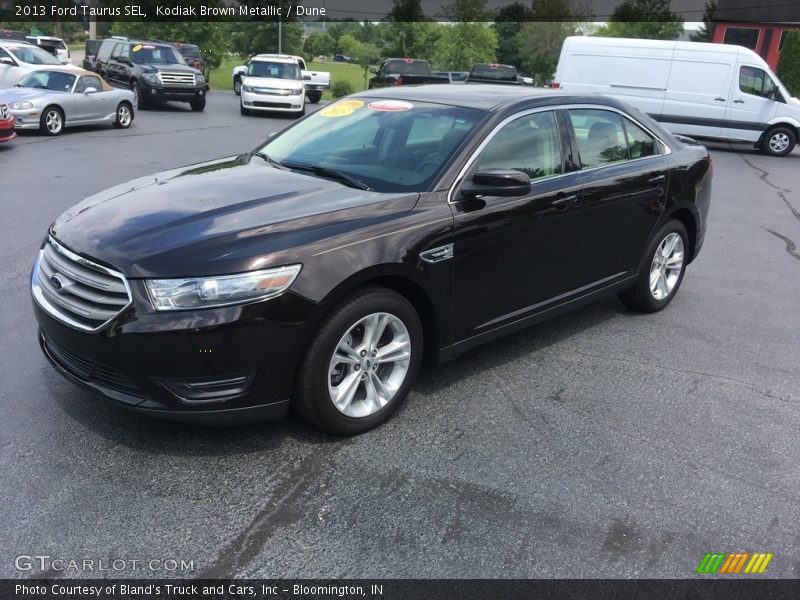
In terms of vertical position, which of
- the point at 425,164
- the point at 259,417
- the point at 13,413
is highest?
the point at 425,164

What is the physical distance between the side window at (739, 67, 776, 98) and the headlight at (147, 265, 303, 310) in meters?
18.8

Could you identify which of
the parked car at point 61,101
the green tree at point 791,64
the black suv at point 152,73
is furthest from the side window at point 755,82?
the parked car at point 61,101

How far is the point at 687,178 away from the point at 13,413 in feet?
16.4

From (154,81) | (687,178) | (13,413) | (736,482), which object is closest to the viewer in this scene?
(736,482)

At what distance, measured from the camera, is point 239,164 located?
4637mm

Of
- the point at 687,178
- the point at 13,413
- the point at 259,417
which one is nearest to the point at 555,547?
the point at 259,417

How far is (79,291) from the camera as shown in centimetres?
327

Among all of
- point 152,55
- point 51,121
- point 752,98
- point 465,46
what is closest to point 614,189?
point 51,121

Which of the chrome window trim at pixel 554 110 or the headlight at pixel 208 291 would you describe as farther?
the chrome window trim at pixel 554 110

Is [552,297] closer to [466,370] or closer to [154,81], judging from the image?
[466,370]

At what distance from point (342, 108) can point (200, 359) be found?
2.49m

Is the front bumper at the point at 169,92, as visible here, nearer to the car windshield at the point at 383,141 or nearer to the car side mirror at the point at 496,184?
the car windshield at the point at 383,141

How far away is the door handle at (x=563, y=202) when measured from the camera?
4398 mm

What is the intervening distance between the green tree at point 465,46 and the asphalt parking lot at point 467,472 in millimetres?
47522
